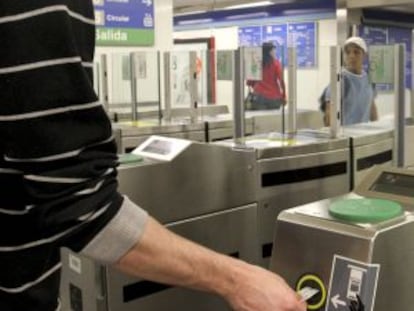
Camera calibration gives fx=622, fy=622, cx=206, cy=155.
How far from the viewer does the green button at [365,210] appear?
3.43 feet

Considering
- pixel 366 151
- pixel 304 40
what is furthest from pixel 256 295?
pixel 304 40

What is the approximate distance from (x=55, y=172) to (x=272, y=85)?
355cm

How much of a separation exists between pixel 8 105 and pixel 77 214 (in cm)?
14

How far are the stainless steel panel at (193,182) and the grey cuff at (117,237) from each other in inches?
36.5

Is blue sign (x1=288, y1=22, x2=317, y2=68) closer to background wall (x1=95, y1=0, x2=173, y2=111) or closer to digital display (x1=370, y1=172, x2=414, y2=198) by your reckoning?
background wall (x1=95, y1=0, x2=173, y2=111)

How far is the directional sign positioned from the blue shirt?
2.59 metres

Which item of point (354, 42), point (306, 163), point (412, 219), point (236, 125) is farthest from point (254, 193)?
point (354, 42)

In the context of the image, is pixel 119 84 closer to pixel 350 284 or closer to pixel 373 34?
pixel 373 34

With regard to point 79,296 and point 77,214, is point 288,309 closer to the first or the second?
point 77,214

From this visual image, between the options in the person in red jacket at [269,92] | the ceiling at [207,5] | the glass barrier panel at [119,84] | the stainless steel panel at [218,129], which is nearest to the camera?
the stainless steel panel at [218,129]

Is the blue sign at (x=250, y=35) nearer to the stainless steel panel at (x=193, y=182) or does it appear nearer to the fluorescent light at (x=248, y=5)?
the fluorescent light at (x=248, y=5)

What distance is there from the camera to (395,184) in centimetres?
124

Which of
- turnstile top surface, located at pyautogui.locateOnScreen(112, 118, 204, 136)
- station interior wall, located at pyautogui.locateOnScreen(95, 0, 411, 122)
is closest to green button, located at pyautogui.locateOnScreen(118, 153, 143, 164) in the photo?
turnstile top surface, located at pyautogui.locateOnScreen(112, 118, 204, 136)

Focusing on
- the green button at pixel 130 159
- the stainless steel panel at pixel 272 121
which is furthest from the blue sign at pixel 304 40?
the green button at pixel 130 159
